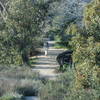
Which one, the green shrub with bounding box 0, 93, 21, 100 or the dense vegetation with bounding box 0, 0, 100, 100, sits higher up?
the dense vegetation with bounding box 0, 0, 100, 100

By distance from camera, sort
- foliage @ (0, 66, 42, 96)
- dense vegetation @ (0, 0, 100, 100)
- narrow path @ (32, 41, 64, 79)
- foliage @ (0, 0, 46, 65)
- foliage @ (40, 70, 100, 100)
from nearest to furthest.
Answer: dense vegetation @ (0, 0, 100, 100) < foliage @ (40, 70, 100, 100) < foliage @ (0, 66, 42, 96) < foliage @ (0, 0, 46, 65) < narrow path @ (32, 41, 64, 79)

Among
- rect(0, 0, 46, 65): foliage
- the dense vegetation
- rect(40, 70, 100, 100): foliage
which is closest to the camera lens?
the dense vegetation

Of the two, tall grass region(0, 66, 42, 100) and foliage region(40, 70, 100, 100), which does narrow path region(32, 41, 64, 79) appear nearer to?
tall grass region(0, 66, 42, 100)

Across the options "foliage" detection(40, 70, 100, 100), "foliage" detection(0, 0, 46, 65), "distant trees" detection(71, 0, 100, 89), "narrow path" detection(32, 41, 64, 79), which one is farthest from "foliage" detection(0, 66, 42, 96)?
"narrow path" detection(32, 41, 64, 79)

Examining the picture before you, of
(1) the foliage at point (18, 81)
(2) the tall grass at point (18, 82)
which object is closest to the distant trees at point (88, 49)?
(2) the tall grass at point (18, 82)

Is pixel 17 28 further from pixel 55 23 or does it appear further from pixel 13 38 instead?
pixel 55 23

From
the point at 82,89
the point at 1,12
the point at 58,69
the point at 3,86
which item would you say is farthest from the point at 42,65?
the point at 82,89

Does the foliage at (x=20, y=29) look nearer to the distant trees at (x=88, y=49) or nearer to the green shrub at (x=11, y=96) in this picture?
the green shrub at (x=11, y=96)

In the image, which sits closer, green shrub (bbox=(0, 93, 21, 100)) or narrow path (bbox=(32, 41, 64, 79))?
green shrub (bbox=(0, 93, 21, 100))

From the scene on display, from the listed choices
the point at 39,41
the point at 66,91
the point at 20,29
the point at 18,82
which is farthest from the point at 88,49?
the point at 39,41

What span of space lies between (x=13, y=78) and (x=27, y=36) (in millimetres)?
2709

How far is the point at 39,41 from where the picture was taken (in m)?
16.5

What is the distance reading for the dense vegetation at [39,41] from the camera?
992 cm

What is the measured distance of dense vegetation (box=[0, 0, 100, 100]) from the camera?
9922mm
